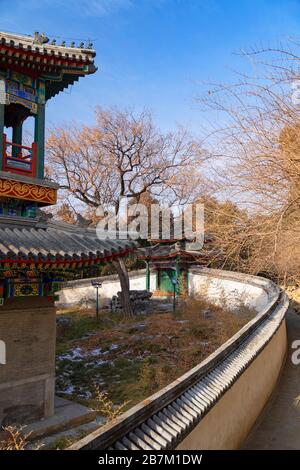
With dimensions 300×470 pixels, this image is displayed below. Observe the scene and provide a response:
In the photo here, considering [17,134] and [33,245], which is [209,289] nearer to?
[17,134]

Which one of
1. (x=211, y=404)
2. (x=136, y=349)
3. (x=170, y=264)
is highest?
(x=170, y=264)

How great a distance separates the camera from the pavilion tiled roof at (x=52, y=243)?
243 inches

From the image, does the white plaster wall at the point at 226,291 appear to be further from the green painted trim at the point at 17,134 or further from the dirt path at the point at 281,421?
the green painted trim at the point at 17,134

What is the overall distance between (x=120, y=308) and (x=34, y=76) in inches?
585

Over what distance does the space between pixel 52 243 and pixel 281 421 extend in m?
4.94

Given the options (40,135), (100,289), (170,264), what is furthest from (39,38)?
(100,289)

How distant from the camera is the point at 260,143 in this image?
5.33 metres

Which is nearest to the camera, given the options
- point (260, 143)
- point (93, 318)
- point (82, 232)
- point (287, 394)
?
point (260, 143)

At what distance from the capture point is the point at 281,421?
20.2 ft

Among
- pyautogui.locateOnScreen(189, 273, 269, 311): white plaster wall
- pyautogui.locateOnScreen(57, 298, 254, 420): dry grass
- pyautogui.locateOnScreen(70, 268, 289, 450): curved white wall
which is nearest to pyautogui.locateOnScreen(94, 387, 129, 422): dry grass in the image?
pyautogui.locateOnScreen(57, 298, 254, 420): dry grass

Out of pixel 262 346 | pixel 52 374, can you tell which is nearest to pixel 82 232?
pixel 52 374

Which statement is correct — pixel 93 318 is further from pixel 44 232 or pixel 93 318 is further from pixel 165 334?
pixel 44 232

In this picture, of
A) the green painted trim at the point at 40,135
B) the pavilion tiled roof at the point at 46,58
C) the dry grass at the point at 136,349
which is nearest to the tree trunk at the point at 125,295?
the dry grass at the point at 136,349

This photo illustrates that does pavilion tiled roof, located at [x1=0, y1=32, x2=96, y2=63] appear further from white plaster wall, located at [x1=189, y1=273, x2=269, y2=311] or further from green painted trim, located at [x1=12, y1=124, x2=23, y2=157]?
white plaster wall, located at [x1=189, y1=273, x2=269, y2=311]
